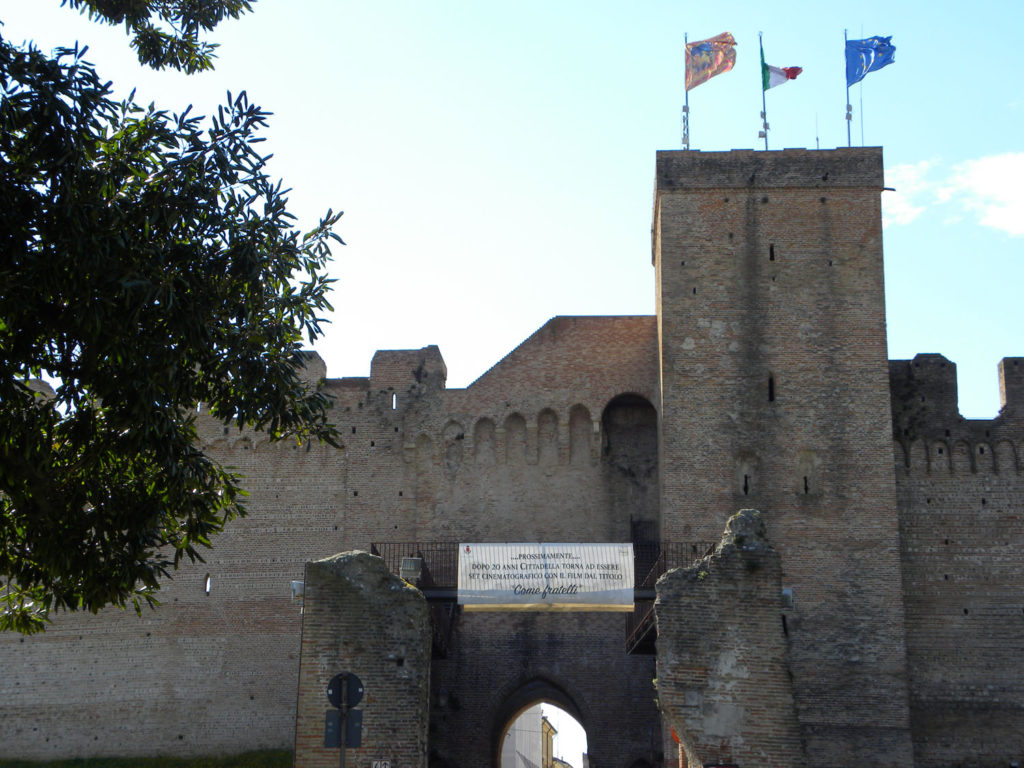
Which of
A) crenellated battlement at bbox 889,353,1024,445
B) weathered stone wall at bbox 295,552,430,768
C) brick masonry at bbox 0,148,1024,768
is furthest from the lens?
crenellated battlement at bbox 889,353,1024,445

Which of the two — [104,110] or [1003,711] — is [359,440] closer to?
[1003,711]

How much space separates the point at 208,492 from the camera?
480 inches

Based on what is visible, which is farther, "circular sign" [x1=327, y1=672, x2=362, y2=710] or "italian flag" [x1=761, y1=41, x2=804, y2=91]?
"italian flag" [x1=761, y1=41, x2=804, y2=91]

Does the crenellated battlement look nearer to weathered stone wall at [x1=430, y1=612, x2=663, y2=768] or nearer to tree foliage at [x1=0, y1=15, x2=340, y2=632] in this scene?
weathered stone wall at [x1=430, y1=612, x2=663, y2=768]

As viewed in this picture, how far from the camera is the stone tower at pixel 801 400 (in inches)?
890

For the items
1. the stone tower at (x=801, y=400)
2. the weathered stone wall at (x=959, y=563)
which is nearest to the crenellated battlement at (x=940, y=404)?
the weathered stone wall at (x=959, y=563)

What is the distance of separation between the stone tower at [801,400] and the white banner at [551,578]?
124 inches

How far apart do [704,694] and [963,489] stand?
12.0m

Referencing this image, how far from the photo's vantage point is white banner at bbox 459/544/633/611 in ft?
67.7

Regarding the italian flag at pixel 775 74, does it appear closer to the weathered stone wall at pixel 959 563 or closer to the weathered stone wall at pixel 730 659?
the weathered stone wall at pixel 959 563

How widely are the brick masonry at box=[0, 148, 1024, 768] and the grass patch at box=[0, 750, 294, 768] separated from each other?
11.7 inches

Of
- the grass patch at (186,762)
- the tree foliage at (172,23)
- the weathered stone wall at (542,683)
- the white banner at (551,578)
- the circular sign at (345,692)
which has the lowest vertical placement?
the grass patch at (186,762)

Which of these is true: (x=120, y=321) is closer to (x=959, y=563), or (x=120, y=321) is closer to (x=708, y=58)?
(x=708, y=58)

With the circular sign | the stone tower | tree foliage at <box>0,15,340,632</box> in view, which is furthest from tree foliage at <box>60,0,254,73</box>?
the stone tower
